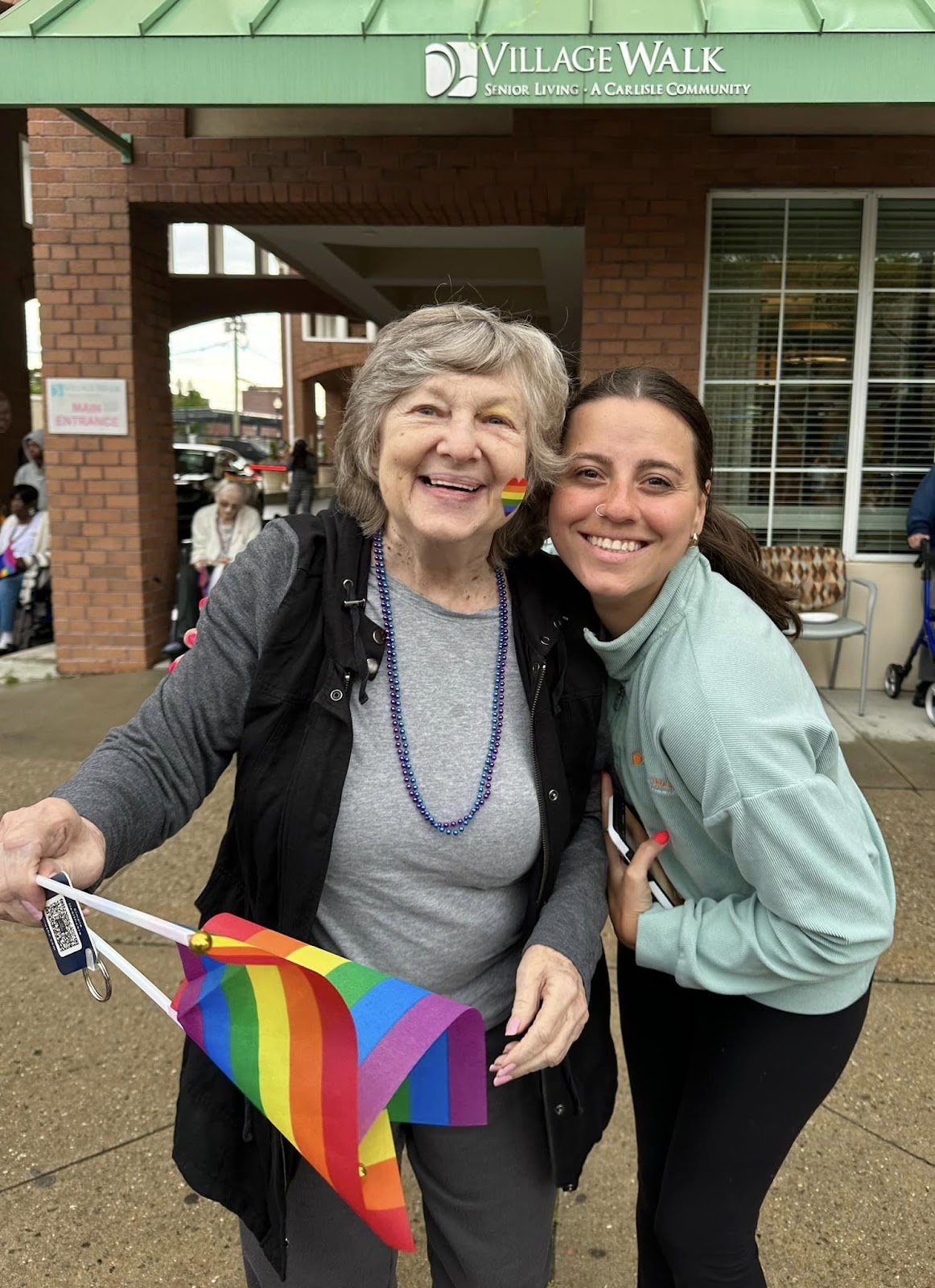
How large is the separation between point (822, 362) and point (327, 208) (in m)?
3.32

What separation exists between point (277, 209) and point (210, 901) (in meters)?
6.11

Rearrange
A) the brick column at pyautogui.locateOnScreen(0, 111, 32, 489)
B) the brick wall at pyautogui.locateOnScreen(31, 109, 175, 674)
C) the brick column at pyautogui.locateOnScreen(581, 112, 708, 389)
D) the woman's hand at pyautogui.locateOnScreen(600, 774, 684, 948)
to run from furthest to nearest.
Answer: the brick column at pyautogui.locateOnScreen(0, 111, 32, 489) → the brick wall at pyautogui.locateOnScreen(31, 109, 175, 674) → the brick column at pyautogui.locateOnScreen(581, 112, 708, 389) → the woman's hand at pyautogui.locateOnScreen(600, 774, 684, 948)

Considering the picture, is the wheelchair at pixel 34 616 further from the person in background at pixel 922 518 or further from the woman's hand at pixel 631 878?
the woman's hand at pixel 631 878

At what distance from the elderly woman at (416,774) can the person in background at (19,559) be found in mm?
7243

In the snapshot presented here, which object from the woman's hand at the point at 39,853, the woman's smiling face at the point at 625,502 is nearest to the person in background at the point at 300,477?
the woman's smiling face at the point at 625,502

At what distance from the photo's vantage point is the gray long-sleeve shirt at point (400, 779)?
57.7 inches

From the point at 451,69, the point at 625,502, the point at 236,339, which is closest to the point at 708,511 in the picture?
the point at 625,502

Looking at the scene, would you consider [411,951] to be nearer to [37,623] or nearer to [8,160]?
[37,623]

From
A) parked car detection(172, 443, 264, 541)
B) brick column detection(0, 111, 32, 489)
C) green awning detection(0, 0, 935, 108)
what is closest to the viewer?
green awning detection(0, 0, 935, 108)

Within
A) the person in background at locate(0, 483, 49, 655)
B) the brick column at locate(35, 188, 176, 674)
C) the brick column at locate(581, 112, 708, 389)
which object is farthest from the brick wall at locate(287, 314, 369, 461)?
the brick column at locate(581, 112, 708, 389)

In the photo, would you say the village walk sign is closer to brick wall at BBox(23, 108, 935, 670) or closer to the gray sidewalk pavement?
brick wall at BBox(23, 108, 935, 670)

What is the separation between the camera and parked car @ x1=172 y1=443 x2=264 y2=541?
46.4 feet

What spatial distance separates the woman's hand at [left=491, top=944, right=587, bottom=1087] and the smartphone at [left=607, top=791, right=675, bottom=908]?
0.21 metres

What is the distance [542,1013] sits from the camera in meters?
1.42
